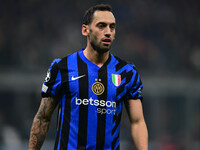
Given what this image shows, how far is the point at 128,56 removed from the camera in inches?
476

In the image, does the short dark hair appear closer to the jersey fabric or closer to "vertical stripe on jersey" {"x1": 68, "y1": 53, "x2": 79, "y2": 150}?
the jersey fabric

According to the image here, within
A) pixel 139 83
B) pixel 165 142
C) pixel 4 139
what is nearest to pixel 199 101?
pixel 165 142

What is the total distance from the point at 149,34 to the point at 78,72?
941cm

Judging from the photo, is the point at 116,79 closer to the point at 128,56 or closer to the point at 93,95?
the point at 93,95

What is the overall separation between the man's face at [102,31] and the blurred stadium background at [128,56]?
6.39 meters

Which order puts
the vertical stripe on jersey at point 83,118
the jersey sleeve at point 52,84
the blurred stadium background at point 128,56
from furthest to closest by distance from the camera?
the blurred stadium background at point 128,56, the jersey sleeve at point 52,84, the vertical stripe on jersey at point 83,118

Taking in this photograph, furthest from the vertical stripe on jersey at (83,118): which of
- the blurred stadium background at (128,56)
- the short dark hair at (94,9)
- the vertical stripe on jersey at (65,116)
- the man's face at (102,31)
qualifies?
the blurred stadium background at (128,56)

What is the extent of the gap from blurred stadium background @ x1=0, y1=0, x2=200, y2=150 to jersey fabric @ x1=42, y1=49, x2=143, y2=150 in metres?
6.23

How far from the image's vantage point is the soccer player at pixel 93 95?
400cm

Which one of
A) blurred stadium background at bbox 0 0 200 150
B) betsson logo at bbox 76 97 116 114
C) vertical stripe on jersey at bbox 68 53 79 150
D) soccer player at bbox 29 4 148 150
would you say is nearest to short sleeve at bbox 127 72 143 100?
soccer player at bbox 29 4 148 150

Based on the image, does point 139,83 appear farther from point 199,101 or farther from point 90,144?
point 199,101

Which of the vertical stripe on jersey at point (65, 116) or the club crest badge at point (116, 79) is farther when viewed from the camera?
the club crest badge at point (116, 79)

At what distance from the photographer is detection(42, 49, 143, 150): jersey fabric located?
13.1 ft

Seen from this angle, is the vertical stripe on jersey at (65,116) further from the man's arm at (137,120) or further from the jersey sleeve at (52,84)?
the man's arm at (137,120)
